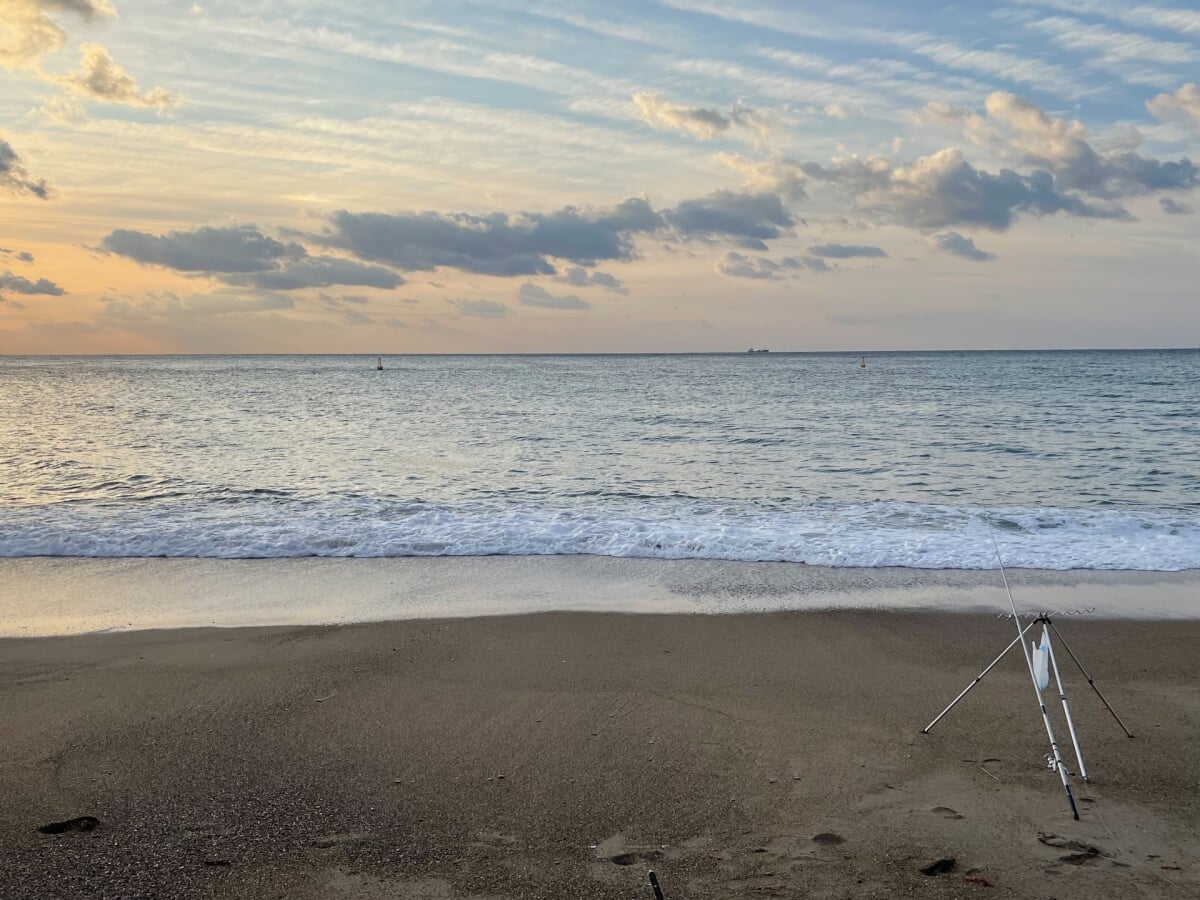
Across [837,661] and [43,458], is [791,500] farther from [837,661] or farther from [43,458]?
[43,458]

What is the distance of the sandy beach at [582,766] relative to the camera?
3.50 m

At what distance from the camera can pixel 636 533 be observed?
10789 mm

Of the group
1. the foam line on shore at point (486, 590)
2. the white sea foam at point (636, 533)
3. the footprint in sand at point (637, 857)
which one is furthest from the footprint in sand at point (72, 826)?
the white sea foam at point (636, 533)

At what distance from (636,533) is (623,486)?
4373 mm

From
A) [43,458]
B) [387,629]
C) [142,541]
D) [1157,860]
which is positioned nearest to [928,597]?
[1157,860]

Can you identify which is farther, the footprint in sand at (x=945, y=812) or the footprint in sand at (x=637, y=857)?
the footprint in sand at (x=945, y=812)

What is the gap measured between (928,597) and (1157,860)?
15.3 ft

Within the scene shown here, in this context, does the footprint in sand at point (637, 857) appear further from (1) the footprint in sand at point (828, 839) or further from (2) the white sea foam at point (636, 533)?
(2) the white sea foam at point (636, 533)

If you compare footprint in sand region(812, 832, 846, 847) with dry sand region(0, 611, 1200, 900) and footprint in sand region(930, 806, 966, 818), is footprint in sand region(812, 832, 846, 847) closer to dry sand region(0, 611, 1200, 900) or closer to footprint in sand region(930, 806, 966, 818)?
dry sand region(0, 611, 1200, 900)

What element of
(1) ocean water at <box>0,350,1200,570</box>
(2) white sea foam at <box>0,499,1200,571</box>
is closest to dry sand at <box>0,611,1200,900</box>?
(2) white sea foam at <box>0,499,1200,571</box>

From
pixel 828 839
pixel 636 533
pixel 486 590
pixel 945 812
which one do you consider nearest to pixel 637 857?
pixel 828 839

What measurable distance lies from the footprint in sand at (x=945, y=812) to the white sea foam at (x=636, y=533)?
18.4 feet

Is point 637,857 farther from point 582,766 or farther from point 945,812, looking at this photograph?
point 945,812

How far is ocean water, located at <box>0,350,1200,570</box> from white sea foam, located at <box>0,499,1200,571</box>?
5 cm
